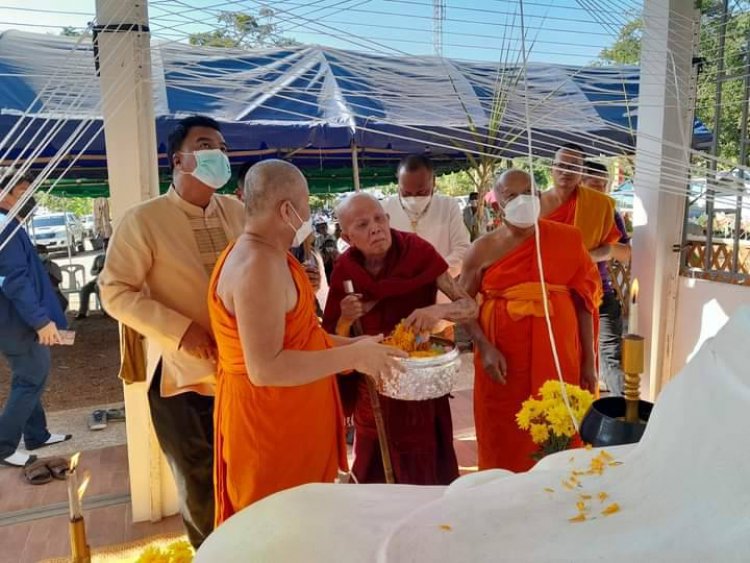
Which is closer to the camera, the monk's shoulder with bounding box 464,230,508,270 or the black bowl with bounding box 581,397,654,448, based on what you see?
the black bowl with bounding box 581,397,654,448

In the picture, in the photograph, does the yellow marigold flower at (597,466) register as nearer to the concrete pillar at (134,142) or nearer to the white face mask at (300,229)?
the white face mask at (300,229)

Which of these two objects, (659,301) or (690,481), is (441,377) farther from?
(659,301)

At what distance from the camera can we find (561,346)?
2564mm

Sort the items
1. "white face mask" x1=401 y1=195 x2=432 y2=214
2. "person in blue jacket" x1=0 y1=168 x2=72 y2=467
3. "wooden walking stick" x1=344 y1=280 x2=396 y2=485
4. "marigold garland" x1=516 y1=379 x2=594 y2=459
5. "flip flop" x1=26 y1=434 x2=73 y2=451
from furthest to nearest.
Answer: "flip flop" x1=26 y1=434 x2=73 y2=451
"white face mask" x1=401 y1=195 x2=432 y2=214
"person in blue jacket" x1=0 y1=168 x2=72 y2=467
"wooden walking stick" x1=344 y1=280 x2=396 y2=485
"marigold garland" x1=516 y1=379 x2=594 y2=459

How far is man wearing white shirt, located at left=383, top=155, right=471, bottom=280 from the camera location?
11.2 feet

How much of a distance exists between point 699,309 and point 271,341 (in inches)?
107

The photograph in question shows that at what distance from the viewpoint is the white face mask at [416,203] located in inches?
137

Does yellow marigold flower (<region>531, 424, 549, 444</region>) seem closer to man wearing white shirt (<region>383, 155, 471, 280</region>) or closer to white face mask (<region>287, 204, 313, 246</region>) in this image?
white face mask (<region>287, 204, 313, 246</region>)

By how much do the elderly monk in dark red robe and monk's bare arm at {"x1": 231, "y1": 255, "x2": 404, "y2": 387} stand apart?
0.55 m

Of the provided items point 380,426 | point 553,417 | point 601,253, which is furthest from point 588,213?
point 553,417

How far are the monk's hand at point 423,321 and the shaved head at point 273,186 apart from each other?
0.65 m

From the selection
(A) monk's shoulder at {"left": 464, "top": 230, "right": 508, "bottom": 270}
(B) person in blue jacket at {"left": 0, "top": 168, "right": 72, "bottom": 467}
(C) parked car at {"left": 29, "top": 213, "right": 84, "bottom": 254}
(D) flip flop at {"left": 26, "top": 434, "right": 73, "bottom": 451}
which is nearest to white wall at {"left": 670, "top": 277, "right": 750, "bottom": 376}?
(A) monk's shoulder at {"left": 464, "top": 230, "right": 508, "bottom": 270}

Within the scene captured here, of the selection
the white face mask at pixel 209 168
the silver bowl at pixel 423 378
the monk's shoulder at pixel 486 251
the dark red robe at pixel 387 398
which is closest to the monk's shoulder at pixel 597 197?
the monk's shoulder at pixel 486 251

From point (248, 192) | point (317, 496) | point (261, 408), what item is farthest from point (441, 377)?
point (317, 496)
